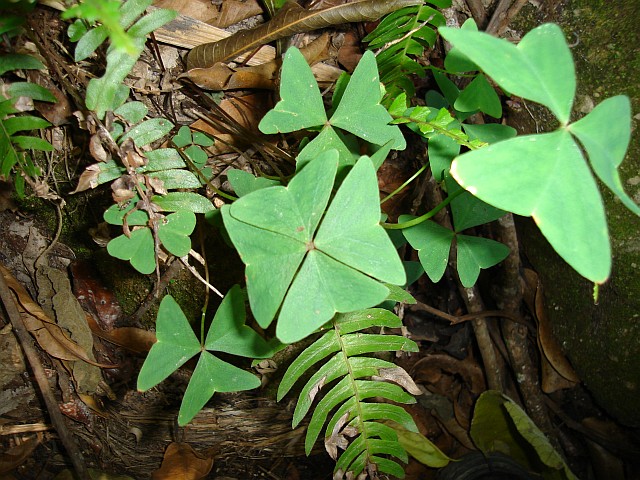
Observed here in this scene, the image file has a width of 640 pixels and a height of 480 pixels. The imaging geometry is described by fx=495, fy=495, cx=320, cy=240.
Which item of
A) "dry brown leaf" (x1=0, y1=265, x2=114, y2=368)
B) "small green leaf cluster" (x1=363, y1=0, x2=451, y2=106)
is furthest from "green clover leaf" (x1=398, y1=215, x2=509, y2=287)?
"dry brown leaf" (x1=0, y1=265, x2=114, y2=368)

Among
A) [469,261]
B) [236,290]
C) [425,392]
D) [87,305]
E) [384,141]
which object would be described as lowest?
[425,392]

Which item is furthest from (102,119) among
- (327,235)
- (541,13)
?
(541,13)

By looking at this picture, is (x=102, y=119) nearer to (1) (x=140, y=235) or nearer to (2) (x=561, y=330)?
(1) (x=140, y=235)

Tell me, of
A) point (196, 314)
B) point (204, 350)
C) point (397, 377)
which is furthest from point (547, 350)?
point (204, 350)

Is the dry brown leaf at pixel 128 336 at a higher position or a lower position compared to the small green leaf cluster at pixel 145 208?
lower

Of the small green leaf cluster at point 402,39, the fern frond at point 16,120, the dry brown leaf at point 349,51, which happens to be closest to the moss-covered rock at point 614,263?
the small green leaf cluster at point 402,39

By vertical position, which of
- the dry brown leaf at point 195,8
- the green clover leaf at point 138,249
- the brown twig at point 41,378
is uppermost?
the dry brown leaf at point 195,8

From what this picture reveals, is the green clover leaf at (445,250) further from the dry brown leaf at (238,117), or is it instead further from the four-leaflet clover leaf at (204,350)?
the dry brown leaf at (238,117)
